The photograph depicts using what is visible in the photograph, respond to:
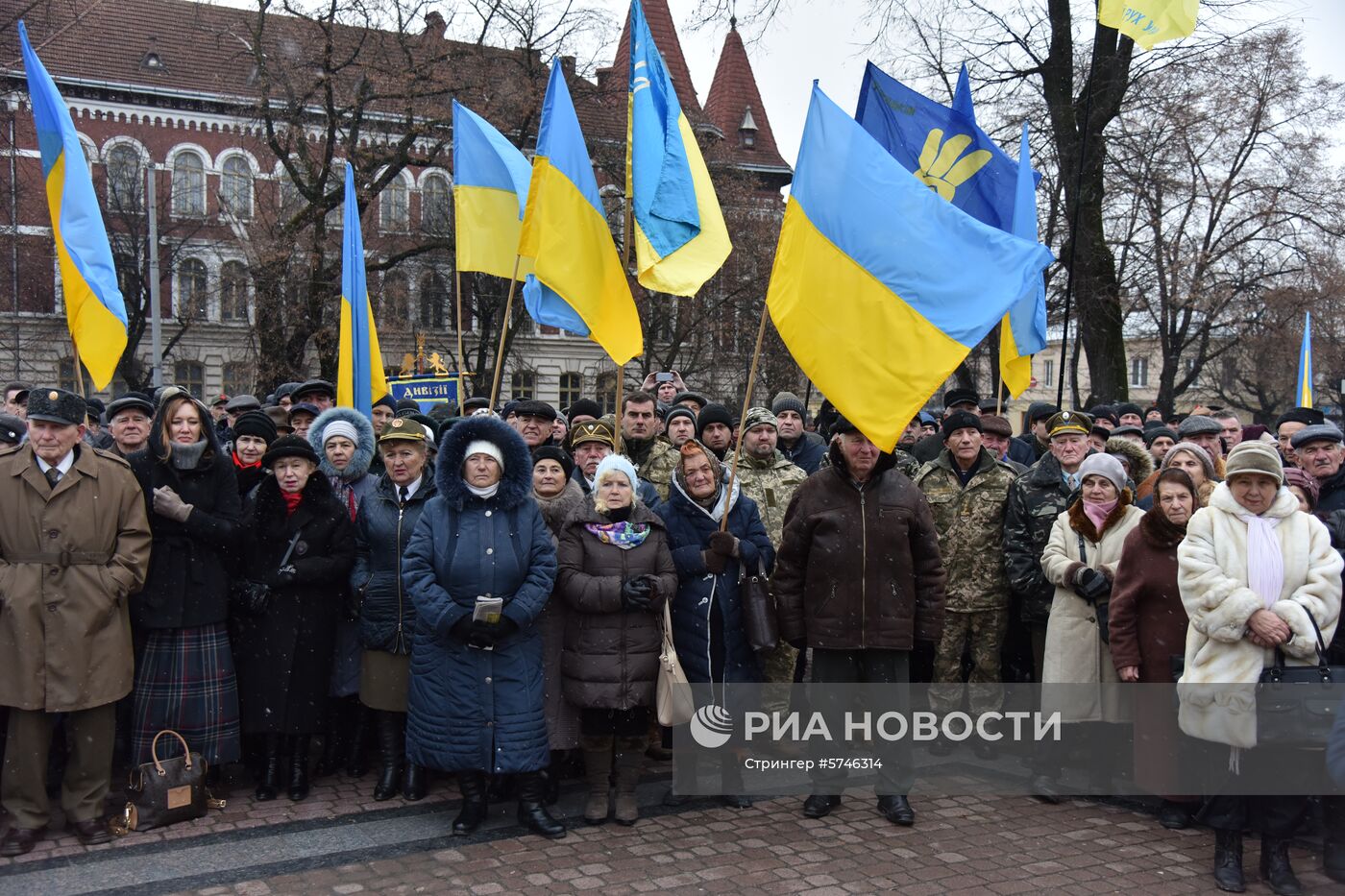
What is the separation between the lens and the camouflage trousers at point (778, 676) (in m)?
6.26

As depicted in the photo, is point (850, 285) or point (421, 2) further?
point (421, 2)

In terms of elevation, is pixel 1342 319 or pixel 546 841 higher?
pixel 1342 319

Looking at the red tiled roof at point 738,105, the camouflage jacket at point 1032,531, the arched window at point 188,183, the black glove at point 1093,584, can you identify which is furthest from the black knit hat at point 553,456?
the red tiled roof at point 738,105

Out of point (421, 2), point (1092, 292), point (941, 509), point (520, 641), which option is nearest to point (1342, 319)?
point (1092, 292)

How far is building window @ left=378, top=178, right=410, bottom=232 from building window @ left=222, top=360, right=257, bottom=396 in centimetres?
633

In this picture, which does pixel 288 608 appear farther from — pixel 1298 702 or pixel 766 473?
pixel 1298 702

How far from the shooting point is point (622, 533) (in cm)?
561

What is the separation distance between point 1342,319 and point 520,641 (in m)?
41.8

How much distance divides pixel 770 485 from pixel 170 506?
3358 millimetres

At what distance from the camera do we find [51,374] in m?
36.3

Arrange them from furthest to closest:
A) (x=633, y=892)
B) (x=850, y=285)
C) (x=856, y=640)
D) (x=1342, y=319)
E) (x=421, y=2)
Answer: (x=1342, y=319) < (x=421, y=2) < (x=856, y=640) < (x=850, y=285) < (x=633, y=892)

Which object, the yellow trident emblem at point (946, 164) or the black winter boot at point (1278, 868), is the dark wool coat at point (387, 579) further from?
the yellow trident emblem at point (946, 164)

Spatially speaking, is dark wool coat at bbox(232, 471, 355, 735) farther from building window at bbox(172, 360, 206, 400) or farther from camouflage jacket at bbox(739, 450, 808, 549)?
building window at bbox(172, 360, 206, 400)

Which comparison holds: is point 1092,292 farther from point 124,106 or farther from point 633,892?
point 124,106
